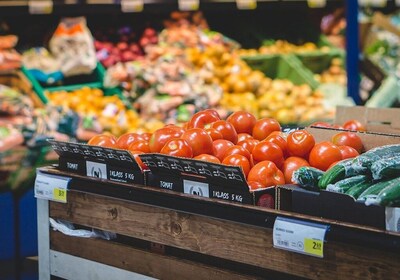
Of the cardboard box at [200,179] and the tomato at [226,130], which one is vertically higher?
the tomato at [226,130]

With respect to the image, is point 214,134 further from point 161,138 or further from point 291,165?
point 291,165

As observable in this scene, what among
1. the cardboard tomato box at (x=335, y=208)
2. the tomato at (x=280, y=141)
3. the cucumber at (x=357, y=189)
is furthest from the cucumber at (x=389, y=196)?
the tomato at (x=280, y=141)

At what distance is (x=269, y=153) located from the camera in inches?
91.3

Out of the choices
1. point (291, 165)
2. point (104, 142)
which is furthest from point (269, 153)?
point (104, 142)

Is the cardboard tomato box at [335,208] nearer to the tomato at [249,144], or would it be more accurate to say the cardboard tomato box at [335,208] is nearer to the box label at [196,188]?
the box label at [196,188]

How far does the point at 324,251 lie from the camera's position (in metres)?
1.88

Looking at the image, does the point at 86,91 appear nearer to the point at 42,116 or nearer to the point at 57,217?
the point at 42,116

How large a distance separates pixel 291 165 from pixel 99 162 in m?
A: 0.65

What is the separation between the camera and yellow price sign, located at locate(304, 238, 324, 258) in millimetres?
1872

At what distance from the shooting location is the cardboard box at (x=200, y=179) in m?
2.07

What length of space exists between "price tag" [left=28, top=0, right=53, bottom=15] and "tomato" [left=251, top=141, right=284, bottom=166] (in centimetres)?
Result: 296

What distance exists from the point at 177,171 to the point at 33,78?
294 centimetres

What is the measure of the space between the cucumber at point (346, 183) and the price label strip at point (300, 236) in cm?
13

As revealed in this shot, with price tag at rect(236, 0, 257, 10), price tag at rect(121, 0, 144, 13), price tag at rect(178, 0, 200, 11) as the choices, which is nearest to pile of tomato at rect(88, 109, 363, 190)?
price tag at rect(121, 0, 144, 13)
